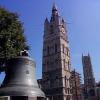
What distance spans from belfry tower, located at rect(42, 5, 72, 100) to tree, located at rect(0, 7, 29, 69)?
155 ft

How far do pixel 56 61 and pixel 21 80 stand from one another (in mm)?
59002

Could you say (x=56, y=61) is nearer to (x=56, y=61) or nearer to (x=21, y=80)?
(x=56, y=61)

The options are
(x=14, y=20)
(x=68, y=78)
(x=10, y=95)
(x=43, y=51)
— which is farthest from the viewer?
(x=43, y=51)

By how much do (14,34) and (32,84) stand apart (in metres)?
7.74

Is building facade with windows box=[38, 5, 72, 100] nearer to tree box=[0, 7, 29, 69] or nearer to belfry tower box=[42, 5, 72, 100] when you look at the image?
belfry tower box=[42, 5, 72, 100]

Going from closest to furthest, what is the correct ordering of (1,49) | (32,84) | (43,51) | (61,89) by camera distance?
(32,84)
(1,49)
(61,89)
(43,51)

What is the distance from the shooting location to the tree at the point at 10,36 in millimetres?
19797

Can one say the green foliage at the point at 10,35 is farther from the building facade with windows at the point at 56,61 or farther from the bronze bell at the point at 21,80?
the building facade with windows at the point at 56,61

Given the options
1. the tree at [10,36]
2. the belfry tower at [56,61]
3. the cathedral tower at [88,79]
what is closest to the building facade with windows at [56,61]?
the belfry tower at [56,61]

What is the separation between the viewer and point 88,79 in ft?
398

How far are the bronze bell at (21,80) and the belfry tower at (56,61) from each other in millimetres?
52730

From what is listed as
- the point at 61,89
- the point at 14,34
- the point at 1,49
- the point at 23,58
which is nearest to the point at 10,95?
the point at 23,58

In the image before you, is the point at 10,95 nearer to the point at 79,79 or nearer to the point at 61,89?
the point at 61,89

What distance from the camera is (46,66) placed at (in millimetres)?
74875
